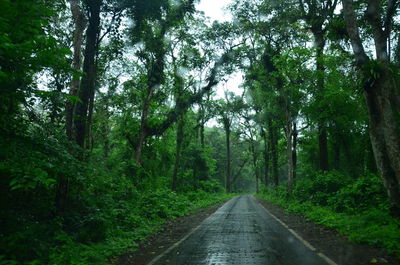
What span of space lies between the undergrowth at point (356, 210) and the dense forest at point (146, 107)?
6 centimetres

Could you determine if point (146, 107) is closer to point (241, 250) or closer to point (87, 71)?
point (87, 71)

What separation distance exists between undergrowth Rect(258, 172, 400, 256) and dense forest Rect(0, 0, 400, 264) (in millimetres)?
60

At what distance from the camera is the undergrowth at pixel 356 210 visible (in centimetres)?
820

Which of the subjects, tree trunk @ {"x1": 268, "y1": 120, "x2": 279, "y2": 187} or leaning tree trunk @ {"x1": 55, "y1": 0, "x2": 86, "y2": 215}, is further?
tree trunk @ {"x1": 268, "y1": 120, "x2": 279, "y2": 187}

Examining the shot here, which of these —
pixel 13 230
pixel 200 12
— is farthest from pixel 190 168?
pixel 13 230

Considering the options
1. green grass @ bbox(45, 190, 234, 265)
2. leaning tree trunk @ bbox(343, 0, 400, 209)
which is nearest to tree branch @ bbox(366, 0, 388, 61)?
leaning tree trunk @ bbox(343, 0, 400, 209)

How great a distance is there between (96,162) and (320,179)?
14128 mm

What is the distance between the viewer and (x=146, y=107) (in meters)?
21.4

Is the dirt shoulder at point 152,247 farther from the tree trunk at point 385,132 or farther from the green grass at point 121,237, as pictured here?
the tree trunk at point 385,132

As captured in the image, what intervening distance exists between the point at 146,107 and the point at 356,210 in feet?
46.9

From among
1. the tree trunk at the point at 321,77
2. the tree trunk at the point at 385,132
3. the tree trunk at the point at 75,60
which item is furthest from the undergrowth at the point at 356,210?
the tree trunk at the point at 75,60

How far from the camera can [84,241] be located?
335 inches

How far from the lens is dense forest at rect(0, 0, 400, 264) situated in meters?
6.18

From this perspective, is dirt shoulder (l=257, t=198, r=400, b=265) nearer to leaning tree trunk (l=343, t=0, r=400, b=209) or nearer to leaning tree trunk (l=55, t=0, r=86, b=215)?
leaning tree trunk (l=343, t=0, r=400, b=209)
